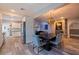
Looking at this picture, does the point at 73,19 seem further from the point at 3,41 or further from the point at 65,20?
the point at 3,41

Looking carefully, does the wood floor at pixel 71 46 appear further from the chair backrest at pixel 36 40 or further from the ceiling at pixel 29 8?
the ceiling at pixel 29 8

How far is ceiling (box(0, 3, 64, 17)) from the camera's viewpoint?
2889mm

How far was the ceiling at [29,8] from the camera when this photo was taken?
289cm

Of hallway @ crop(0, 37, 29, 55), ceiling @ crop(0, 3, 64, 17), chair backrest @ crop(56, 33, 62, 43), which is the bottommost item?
hallway @ crop(0, 37, 29, 55)

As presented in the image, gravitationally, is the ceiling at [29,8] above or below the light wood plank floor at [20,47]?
above

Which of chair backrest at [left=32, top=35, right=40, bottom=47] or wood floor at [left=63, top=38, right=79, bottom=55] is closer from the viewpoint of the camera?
wood floor at [left=63, top=38, right=79, bottom=55]

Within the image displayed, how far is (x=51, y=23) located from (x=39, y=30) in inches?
13.6

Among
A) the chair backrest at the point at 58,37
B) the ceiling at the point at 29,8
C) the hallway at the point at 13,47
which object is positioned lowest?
the hallway at the point at 13,47

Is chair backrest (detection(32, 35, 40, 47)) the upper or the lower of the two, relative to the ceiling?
lower

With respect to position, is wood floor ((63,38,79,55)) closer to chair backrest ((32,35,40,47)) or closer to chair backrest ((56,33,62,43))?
chair backrest ((56,33,62,43))

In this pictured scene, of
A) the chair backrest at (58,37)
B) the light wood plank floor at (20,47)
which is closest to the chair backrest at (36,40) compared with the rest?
the light wood plank floor at (20,47)

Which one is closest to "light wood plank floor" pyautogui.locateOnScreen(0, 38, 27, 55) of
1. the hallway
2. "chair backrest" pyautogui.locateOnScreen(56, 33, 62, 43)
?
the hallway

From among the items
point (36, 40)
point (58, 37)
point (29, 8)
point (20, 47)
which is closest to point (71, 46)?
point (58, 37)
